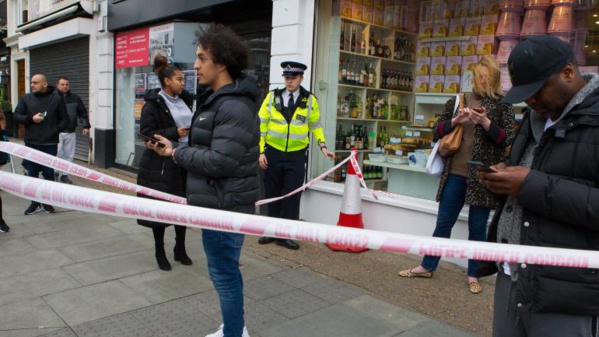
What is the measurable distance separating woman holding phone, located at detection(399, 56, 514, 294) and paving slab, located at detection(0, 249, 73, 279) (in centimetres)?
381

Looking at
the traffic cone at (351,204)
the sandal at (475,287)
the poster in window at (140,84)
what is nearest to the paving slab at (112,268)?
the traffic cone at (351,204)

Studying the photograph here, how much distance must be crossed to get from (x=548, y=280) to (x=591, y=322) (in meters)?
0.23

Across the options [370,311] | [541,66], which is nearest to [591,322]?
[541,66]

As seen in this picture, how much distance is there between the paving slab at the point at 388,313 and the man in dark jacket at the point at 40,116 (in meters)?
5.13

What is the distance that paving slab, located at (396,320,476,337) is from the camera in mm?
3430

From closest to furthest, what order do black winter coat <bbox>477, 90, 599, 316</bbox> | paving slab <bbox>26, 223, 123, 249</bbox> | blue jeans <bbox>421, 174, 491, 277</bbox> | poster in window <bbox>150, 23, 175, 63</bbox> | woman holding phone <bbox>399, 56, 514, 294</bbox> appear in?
1. black winter coat <bbox>477, 90, 599, 316</bbox>
2. woman holding phone <bbox>399, 56, 514, 294</bbox>
3. blue jeans <bbox>421, 174, 491, 277</bbox>
4. paving slab <bbox>26, 223, 123, 249</bbox>
5. poster in window <bbox>150, 23, 175, 63</bbox>

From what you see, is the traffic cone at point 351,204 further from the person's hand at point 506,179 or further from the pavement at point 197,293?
the person's hand at point 506,179

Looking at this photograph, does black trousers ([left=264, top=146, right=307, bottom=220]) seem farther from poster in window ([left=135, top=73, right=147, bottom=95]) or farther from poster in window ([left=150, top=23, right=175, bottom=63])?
poster in window ([left=135, top=73, right=147, bottom=95])

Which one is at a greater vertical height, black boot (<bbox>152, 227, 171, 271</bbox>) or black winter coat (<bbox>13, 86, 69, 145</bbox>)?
black winter coat (<bbox>13, 86, 69, 145</bbox>)

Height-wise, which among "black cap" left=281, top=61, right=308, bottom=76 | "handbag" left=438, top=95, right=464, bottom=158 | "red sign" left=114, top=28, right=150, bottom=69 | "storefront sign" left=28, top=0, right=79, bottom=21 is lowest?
"handbag" left=438, top=95, right=464, bottom=158

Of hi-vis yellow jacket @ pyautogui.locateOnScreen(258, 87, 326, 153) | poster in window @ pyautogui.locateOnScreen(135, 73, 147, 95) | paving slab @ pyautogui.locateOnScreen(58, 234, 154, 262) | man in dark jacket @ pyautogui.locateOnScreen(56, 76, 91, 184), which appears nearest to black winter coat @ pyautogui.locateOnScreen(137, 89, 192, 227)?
paving slab @ pyautogui.locateOnScreen(58, 234, 154, 262)

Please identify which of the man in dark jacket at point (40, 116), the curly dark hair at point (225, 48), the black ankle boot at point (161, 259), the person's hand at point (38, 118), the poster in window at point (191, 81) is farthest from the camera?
the poster in window at point (191, 81)

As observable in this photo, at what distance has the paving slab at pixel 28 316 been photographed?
3408 mm

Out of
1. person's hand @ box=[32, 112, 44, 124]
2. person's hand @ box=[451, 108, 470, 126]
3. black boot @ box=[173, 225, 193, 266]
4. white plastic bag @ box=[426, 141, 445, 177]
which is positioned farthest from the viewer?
person's hand @ box=[32, 112, 44, 124]
